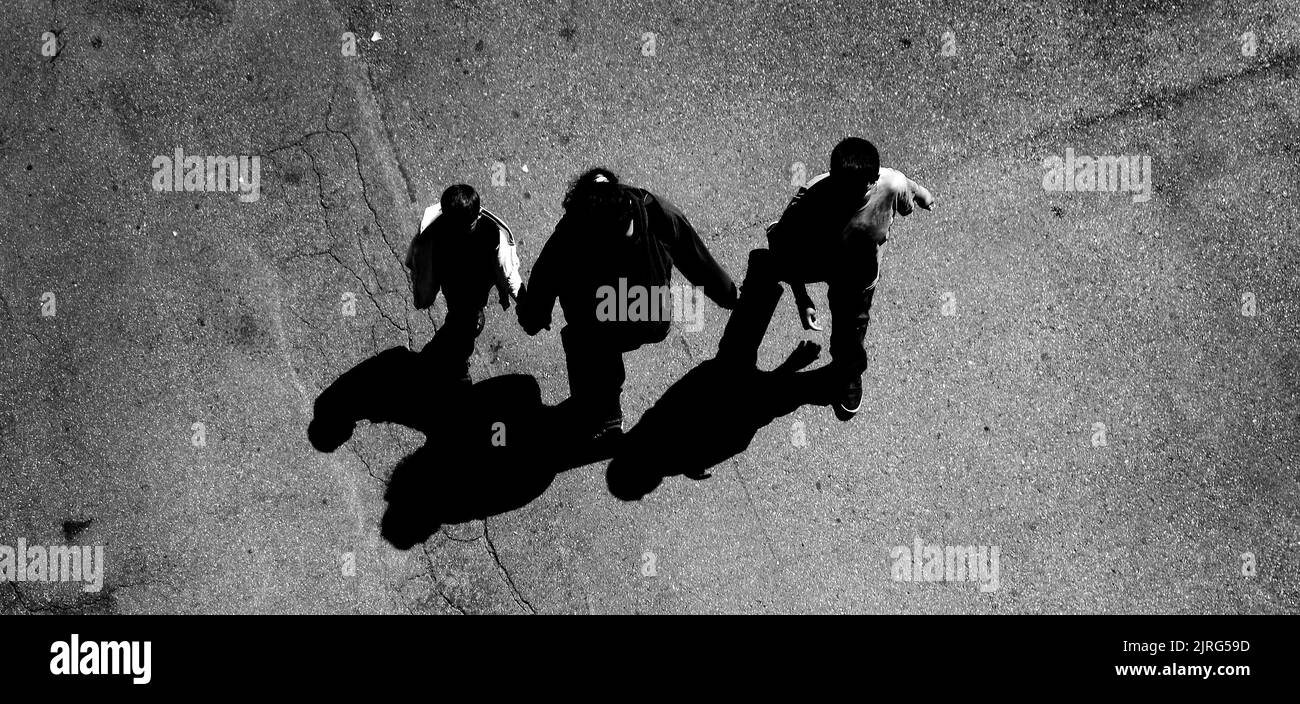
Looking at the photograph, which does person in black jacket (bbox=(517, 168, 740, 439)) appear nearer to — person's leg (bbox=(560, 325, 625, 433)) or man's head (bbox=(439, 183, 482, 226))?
person's leg (bbox=(560, 325, 625, 433))

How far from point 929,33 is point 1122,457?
10.3 ft

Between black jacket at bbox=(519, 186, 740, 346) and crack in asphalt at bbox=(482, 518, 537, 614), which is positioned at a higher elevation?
black jacket at bbox=(519, 186, 740, 346)

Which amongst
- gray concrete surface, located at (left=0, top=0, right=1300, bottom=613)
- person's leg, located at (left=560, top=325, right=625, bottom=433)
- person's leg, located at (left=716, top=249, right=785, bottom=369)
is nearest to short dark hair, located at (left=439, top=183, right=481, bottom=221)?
person's leg, located at (left=560, top=325, right=625, bottom=433)

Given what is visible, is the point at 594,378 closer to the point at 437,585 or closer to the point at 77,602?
the point at 437,585

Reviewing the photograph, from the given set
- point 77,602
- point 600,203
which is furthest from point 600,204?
point 77,602

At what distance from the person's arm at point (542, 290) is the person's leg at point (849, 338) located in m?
1.72

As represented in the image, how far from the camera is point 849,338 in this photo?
22.8 feet

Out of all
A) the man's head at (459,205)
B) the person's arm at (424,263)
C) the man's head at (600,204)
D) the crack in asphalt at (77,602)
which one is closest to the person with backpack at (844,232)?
the man's head at (600,204)

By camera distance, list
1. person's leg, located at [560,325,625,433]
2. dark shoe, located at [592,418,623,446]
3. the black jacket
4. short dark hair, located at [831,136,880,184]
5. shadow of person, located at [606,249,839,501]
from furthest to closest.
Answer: shadow of person, located at [606,249,839,501], dark shoe, located at [592,418,623,446], person's leg, located at [560,325,625,433], the black jacket, short dark hair, located at [831,136,880,184]

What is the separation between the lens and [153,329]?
24.2 ft

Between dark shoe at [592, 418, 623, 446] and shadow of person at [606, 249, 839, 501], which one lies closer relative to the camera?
dark shoe at [592, 418, 623, 446]

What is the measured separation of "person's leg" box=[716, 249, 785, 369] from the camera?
680cm
